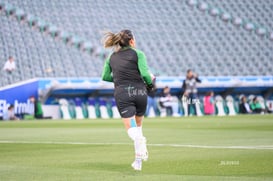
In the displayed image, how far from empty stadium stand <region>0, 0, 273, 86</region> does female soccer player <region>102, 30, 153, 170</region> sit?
24.8 m

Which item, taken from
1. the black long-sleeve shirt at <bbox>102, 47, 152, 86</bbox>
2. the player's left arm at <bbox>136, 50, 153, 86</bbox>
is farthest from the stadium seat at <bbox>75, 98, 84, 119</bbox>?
the player's left arm at <bbox>136, 50, 153, 86</bbox>

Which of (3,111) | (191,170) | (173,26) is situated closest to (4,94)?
(3,111)

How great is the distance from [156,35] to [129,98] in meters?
34.0

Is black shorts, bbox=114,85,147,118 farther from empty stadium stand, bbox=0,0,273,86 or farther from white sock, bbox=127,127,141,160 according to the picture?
empty stadium stand, bbox=0,0,273,86

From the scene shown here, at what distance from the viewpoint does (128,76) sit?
35.2 ft

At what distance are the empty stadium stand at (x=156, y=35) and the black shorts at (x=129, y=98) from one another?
2490 cm

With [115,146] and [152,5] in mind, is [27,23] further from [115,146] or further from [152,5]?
[115,146]

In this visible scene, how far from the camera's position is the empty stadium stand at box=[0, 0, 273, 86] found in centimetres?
3794

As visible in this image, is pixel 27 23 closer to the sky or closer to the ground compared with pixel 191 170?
closer to the sky

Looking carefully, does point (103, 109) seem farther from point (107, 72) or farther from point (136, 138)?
point (136, 138)

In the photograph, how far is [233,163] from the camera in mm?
10859

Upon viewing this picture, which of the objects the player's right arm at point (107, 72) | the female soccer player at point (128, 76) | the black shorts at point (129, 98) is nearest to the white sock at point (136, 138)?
the female soccer player at point (128, 76)

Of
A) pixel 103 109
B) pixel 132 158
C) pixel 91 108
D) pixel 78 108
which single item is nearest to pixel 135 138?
pixel 132 158

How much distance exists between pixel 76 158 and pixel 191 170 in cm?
273
